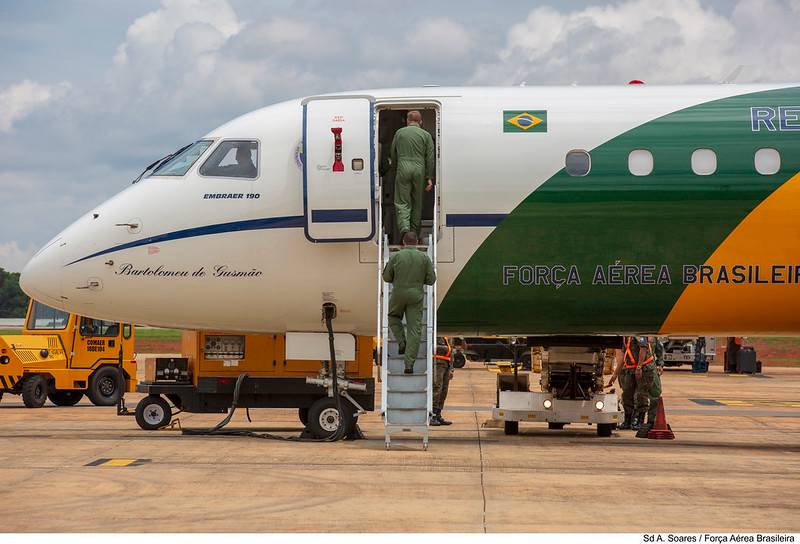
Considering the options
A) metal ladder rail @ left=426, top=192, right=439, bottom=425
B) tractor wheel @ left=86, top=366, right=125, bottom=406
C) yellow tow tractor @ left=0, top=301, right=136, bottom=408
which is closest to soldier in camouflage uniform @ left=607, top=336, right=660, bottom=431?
metal ladder rail @ left=426, top=192, right=439, bottom=425

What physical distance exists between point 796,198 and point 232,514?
29.9ft

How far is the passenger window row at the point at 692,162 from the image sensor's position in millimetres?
15102

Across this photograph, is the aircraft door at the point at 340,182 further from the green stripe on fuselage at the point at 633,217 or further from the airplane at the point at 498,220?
the green stripe on fuselage at the point at 633,217

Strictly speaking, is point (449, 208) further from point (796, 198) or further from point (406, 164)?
point (796, 198)

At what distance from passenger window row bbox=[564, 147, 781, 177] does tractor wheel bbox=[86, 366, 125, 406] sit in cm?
1345

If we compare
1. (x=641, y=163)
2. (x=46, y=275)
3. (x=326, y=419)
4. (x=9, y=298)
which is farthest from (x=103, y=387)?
(x=9, y=298)

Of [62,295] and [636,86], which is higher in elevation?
[636,86]

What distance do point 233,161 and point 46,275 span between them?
3.02 metres

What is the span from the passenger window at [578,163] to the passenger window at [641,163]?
0.55 meters

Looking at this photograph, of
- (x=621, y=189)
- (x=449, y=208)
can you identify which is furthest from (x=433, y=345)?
(x=621, y=189)

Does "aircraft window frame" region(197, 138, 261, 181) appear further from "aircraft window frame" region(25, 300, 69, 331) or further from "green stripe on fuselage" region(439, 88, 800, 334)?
"aircraft window frame" region(25, 300, 69, 331)

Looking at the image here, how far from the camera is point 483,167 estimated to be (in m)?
15.2

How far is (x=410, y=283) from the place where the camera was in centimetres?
1464

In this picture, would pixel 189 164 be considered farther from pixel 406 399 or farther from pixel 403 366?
pixel 406 399
